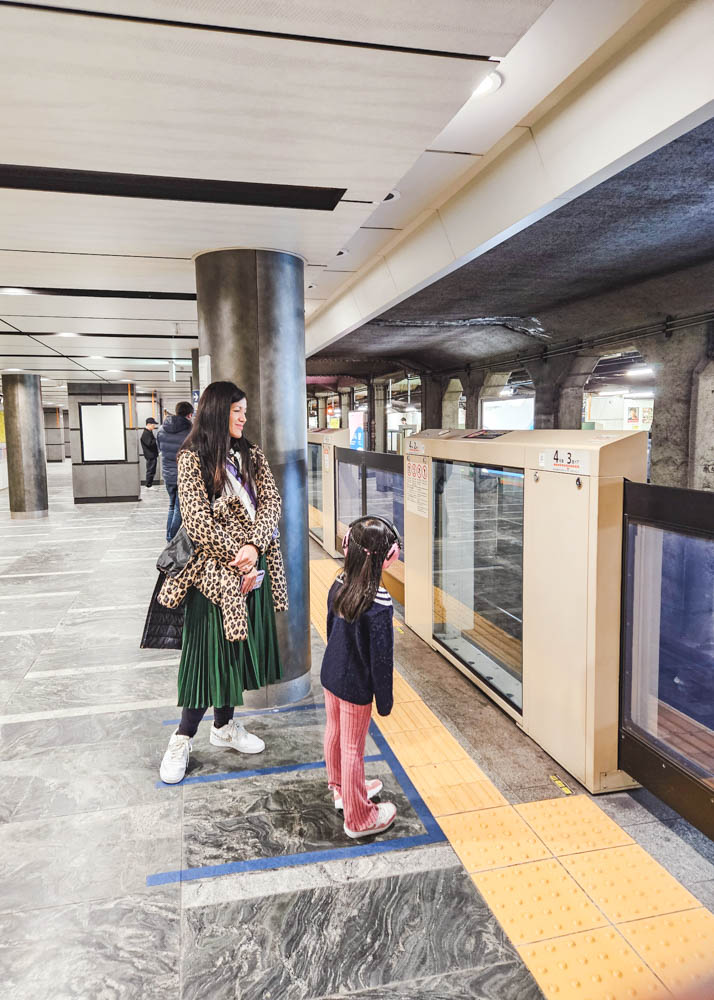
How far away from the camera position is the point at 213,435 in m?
2.82

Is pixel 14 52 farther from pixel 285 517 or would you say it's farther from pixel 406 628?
pixel 406 628

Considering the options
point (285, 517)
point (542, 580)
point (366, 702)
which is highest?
point (285, 517)

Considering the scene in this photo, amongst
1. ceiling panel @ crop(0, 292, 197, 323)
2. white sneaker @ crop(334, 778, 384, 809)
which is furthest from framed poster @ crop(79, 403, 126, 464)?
white sneaker @ crop(334, 778, 384, 809)

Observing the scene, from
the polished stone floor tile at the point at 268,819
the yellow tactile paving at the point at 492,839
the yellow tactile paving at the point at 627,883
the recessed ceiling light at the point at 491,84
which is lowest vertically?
the yellow tactile paving at the point at 627,883

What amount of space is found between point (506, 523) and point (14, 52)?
3190 millimetres

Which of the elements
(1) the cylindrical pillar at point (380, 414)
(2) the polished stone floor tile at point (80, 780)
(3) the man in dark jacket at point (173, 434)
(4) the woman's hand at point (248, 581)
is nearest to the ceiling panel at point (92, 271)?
(4) the woman's hand at point (248, 581)

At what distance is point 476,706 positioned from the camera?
383 centimetres

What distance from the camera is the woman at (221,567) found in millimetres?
2783

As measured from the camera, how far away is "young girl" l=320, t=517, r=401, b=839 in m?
2.39

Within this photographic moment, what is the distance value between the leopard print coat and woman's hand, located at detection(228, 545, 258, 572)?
2 cm

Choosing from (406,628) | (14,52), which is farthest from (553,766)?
(14,52)

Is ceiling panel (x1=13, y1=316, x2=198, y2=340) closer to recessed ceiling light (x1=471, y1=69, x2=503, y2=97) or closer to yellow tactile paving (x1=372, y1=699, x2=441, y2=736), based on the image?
recessed ceiling light (x1=471, y1=69, x2=503, y2=97)

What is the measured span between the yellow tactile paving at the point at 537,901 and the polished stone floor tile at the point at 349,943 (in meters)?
0.05

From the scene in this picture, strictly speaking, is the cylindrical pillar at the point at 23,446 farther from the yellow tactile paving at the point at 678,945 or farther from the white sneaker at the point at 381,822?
the yellow tactile paving at the point at 678,945
